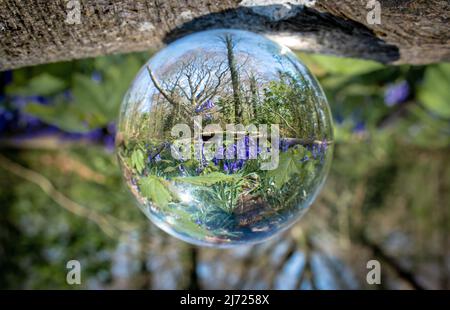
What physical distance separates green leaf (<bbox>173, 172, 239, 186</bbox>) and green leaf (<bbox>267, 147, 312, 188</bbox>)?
0.06m

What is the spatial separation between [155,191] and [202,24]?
26 cm

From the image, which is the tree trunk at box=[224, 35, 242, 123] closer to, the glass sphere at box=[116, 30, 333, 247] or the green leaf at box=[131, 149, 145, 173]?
the glass sphere at box=[116, 30, 333, 247]

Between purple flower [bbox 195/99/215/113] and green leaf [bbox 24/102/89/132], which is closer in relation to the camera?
purple flower [bbox 195/99/215/113]

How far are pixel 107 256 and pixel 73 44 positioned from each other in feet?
7.10

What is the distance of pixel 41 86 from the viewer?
146 centimetres

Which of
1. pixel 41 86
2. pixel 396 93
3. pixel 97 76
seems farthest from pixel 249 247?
pixel 41 86

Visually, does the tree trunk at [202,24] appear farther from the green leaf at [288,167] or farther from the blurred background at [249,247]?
the blurred background at [249,247]

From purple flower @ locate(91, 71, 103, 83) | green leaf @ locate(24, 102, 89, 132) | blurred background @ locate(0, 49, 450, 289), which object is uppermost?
purple flower @ locate(91, 71, 103, 83)

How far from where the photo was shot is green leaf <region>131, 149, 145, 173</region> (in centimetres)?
68

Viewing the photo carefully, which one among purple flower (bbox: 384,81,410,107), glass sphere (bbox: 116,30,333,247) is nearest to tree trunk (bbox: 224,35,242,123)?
glass sphere (bbox: 116,30,333,247)

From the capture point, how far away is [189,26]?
75 centimetres

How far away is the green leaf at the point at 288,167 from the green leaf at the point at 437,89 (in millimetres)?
980

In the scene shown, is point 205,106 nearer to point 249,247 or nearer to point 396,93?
point 396,93
